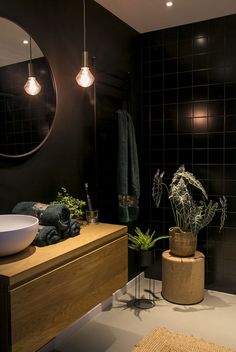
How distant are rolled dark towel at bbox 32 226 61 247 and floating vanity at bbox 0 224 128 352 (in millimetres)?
36

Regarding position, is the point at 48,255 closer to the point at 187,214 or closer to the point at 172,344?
the point at 172,344

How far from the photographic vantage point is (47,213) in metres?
1.73

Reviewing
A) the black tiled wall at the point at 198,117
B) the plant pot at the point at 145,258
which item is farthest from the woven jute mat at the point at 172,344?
the black tiled wall at the point at 198,117

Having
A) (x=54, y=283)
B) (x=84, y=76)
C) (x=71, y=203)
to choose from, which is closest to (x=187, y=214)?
(x=71, y=203)

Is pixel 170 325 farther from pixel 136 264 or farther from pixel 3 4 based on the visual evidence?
pixel 3 4

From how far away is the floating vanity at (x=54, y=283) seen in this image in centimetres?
129

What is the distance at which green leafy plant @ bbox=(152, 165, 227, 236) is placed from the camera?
282 cm

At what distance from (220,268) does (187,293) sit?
1.61 ft

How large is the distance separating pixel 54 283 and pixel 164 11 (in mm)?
2446

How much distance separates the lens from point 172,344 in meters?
2.22

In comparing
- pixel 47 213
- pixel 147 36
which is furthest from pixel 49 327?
pixel 147 36

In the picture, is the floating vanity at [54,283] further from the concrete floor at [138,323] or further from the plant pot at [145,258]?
the plant pot at [145,258]

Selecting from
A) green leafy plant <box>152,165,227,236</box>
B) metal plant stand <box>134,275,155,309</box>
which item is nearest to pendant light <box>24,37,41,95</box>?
green leafy plant <box>152,165,227,236</box>

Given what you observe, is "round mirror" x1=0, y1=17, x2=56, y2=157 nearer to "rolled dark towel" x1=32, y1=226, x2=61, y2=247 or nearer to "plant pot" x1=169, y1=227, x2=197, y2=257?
"rolled dark towel" x1=32, y1=226, x2=61, y2=247
